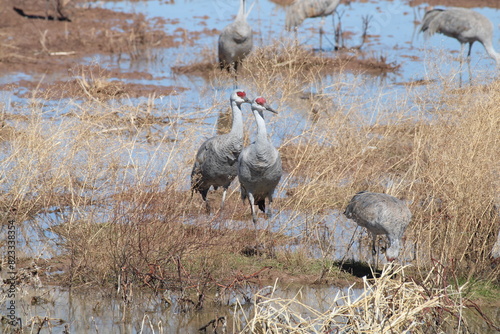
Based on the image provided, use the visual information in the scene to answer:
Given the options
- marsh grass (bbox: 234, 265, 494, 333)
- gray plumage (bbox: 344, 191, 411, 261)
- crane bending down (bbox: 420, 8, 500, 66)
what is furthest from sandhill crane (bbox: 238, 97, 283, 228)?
crane bending down (bbox: 420, 8, 500, 66)

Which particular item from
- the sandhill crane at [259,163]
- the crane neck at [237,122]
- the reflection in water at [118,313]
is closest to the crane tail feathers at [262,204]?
the sandhill crane at [259,163]

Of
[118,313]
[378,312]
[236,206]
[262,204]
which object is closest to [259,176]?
[236,206]

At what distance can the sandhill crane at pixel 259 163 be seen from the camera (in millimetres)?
6352

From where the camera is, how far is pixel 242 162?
6523 millimetres

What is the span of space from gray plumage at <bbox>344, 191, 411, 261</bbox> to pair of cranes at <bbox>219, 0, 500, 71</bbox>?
16.4 feet

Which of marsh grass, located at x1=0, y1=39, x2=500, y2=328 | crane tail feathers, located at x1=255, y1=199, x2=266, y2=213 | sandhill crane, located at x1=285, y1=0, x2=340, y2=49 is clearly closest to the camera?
marsh grass, located at x1=0, y1=39, x2=500, y2=328

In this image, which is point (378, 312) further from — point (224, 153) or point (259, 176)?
point (224, 153)

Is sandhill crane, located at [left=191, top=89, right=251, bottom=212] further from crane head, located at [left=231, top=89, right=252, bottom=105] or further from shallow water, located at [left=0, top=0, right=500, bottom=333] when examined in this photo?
shallow water, located at [left=0, top=0, right=500, bottom=333]

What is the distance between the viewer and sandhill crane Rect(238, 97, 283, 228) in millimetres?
6352

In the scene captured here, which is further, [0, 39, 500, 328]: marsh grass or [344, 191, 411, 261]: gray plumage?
[344, 191, 411, 261]: gray plumage

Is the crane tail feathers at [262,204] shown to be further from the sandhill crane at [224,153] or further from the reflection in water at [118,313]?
the reflection in water at [118,313]

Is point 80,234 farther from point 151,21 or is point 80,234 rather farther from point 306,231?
point 151,21

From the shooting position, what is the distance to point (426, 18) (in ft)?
47.9

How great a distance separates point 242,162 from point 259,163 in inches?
8.5
